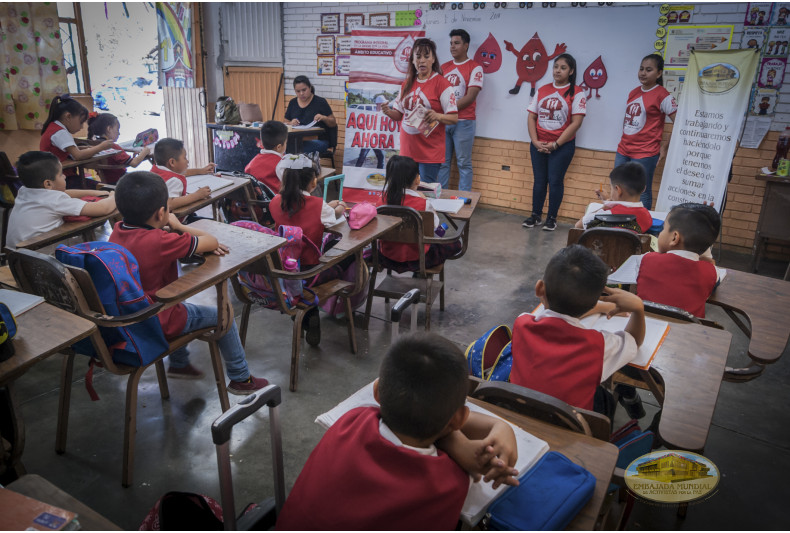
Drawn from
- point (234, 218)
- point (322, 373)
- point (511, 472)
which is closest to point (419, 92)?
point (234, 218)

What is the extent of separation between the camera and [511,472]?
41.1 inches

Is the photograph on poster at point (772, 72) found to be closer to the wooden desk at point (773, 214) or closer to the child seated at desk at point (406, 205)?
the wooden desk at point (773, 214)

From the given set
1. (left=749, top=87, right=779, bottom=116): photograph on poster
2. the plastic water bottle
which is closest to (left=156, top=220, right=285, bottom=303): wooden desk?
the plastic water bottle

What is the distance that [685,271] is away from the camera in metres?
2.16

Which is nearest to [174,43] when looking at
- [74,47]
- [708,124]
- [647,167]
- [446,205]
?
[74,47]

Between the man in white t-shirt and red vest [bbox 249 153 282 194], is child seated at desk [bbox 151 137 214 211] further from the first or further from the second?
the man in white t-shirt

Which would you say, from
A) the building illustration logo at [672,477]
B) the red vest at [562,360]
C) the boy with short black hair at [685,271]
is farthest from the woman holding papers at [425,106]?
the building illustration logo at [672,477]

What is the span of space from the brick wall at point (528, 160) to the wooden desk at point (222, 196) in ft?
10.7

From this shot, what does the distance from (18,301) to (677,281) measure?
237cm

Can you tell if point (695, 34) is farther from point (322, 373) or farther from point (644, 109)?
point (322, 373)

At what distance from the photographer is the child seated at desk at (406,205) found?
10.7ft

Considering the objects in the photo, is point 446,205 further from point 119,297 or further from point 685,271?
point 119,297

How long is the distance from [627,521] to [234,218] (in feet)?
10.5

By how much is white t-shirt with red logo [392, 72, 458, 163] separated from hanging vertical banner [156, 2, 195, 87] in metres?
3.94
